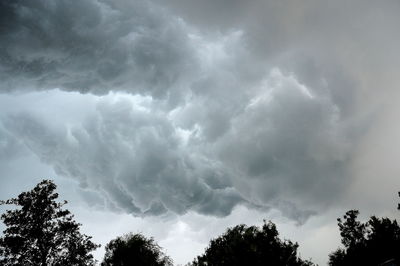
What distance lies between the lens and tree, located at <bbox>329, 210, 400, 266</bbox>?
86.1m

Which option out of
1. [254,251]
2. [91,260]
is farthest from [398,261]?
[91,260]

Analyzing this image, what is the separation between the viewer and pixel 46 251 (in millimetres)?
41625

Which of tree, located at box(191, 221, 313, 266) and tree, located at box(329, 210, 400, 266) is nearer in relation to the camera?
tree, located at box(191, 221, 313, 266)

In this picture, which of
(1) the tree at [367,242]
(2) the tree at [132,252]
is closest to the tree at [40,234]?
(2) the tree at [132,252]

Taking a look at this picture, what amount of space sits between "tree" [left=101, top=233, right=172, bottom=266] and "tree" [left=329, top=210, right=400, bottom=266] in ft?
201

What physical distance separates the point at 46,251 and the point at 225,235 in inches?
2036

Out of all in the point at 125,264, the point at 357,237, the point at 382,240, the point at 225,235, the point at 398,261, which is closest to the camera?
the point at 398,261

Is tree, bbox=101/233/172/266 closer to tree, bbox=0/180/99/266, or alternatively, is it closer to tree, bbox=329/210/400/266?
tree, bbox=0/180/99/266

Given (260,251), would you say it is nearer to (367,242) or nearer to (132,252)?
(132,252)

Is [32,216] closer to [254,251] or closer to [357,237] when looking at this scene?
[254,251]

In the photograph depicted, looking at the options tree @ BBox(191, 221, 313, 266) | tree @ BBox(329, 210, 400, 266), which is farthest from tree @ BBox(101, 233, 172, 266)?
tree @ BBox(329, 210, 400, 266)

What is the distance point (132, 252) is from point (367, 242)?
253 ft

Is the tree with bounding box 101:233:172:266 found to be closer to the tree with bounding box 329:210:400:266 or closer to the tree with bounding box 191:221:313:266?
the tree with bounding box 191:221:313:266

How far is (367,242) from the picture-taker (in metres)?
94.4
